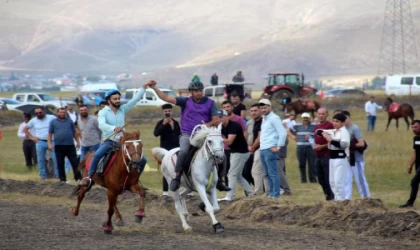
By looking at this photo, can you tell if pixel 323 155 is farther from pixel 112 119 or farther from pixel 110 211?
pixel 110 211

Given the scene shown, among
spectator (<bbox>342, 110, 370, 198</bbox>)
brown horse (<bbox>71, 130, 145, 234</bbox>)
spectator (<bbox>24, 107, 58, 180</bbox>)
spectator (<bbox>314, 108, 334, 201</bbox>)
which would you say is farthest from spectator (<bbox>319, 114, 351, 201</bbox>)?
spectator (<bbox>24, 107, 58, 180</bbox>)

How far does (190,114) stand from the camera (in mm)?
16266

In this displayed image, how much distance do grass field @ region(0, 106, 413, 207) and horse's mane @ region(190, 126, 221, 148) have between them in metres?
4.92

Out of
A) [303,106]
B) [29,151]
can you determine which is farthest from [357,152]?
[303,106]

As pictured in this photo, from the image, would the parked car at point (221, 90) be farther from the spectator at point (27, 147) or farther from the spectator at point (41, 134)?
the spectator at point (41, 134)

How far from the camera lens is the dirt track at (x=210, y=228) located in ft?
47.7

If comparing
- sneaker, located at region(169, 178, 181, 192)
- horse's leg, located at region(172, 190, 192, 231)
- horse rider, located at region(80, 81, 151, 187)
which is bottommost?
horse's leg, located at region(172, 190, 192, 231)

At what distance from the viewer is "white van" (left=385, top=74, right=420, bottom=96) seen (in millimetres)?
81562

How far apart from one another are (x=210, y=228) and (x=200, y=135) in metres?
1.62

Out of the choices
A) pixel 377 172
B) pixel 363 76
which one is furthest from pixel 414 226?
pixel 363 76

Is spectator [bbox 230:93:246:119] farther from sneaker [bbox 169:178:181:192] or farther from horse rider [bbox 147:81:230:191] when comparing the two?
sneaker [bbox 169:178:181:192]

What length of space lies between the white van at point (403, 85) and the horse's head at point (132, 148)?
66.8 m

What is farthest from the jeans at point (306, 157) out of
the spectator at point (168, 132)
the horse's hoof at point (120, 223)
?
the horse's hoof at point (120, 223)

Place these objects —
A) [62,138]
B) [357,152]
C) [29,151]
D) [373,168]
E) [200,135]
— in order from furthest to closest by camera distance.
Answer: [29,151]
[373,168]
[62,138]
[357,152]
[200,135]
